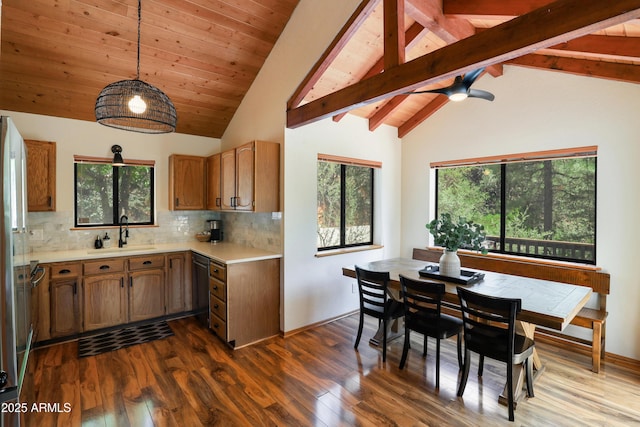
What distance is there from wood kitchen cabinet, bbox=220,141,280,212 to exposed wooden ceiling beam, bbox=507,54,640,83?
2.83 m

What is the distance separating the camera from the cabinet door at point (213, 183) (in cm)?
423

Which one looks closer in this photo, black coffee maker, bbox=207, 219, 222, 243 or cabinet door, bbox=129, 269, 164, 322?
cabinet door, bbox=129, 269, 164, 322

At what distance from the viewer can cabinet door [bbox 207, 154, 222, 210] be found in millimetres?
4234

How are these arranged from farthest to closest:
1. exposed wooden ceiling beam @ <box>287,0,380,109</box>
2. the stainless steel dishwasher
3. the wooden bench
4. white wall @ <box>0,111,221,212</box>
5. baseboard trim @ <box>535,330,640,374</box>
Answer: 1. the stainless steel dishwasher
2. white wall @ <box>0,111,221,212</box>
3. baseboard trim @ <box>535,330,640,374</box>
4. the wooden bench
5. exposed wooden ceiling beam @ <box>287,0,380,109</box>

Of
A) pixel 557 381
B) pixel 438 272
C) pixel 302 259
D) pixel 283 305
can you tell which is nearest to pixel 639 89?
pixel 438 272

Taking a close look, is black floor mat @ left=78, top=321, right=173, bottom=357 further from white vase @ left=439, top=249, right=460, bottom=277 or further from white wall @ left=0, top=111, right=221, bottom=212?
white vase @ left=439, top=249, right=460, bottom=277

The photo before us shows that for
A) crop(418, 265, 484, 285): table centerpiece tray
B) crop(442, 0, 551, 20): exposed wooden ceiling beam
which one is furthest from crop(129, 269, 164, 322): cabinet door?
crop(442, 0, 551, 20): exposed wooden ceiling beam

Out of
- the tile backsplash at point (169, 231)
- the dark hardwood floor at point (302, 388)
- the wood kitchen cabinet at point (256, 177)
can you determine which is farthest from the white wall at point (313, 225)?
the dark hardwood floor at point (302, 388)

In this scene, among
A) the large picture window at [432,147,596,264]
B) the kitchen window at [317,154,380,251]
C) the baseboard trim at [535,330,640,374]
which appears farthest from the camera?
the kitchen window at [317,154,380,251]

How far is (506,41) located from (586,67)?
6.14ft

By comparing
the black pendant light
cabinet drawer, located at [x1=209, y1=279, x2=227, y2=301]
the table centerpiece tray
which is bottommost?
cabinet drawer, located at [x1=209, y1=279, x2=227, y2=301]

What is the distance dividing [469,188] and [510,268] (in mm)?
1159

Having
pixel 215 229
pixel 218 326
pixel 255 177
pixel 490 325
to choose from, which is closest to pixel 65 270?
pixel 218 326

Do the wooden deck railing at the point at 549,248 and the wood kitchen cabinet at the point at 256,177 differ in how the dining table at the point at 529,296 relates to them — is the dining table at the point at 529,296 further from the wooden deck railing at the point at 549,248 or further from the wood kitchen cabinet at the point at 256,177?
the wood kitchen cabinet at the point at 256,177
